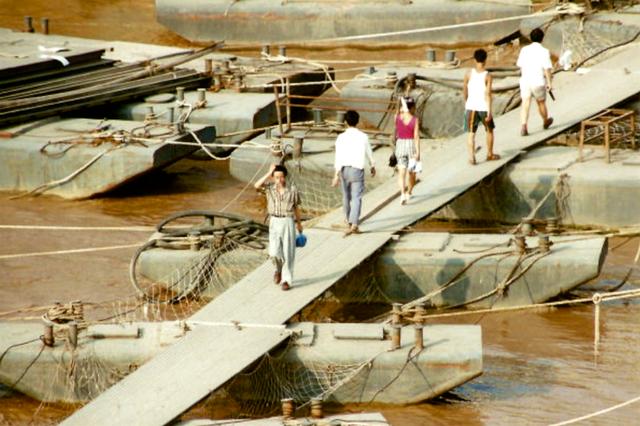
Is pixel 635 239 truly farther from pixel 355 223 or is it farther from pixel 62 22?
pixel 62 22

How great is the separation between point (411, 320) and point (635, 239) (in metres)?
5.29

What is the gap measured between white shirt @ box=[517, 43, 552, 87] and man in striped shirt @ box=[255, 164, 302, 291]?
551 centimetres

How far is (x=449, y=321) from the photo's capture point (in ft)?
56.7

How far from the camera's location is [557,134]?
68.8 feet

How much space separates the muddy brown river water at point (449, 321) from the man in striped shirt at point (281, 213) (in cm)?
180

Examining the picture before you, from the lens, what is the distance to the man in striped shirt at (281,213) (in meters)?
15.7

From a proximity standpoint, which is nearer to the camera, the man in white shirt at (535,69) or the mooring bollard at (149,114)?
the man in white shirt at (535,69)

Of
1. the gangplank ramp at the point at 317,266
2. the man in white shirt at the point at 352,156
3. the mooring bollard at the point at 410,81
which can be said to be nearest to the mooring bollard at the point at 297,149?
the gangplank ramp at the point at 317,266

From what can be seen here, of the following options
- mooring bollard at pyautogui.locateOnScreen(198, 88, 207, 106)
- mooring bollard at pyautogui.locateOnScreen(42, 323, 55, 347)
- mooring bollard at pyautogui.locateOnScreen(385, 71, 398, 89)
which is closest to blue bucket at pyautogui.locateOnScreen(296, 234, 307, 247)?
mooring bollard at pyautogui.locateOnScreen(42, 323, 55, 347)

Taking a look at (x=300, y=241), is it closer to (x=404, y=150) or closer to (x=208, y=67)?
(x=404, y=150)

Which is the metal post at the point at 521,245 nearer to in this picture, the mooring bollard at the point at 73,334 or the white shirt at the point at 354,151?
the white shirt at the point at 354,151

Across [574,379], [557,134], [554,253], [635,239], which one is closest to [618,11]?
[557,134]

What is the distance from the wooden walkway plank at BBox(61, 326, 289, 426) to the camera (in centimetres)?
1371

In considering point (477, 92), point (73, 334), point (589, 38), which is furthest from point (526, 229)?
point (589, 38)
